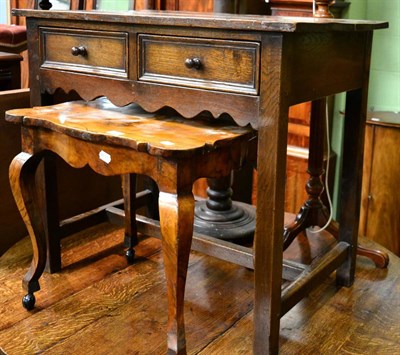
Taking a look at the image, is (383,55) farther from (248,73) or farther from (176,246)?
(176,246)

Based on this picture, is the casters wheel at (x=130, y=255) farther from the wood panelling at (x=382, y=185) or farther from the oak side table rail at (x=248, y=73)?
the wood panelling at (x=382, y=185)

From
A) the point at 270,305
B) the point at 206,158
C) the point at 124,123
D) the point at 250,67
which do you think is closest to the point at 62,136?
the point at 124,123

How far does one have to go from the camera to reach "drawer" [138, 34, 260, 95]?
1.27 meters

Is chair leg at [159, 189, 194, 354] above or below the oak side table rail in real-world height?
below

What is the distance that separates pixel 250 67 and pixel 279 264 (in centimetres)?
42

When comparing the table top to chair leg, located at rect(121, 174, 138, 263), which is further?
chair leg, located at rect(121, 174, 138, 263)

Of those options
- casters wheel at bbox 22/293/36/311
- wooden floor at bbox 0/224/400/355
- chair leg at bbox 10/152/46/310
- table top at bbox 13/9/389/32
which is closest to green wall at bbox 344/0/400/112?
wooden floor at bbox 0/224/400/355

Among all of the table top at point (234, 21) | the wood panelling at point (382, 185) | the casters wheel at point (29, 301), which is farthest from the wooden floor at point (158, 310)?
the table top at point (234, 21)

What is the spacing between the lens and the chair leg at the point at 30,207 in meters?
1.55

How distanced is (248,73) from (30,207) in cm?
68

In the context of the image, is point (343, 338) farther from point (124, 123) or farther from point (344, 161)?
point (124, 123)

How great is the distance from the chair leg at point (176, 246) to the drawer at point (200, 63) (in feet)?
0.82

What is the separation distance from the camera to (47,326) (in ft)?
5.06

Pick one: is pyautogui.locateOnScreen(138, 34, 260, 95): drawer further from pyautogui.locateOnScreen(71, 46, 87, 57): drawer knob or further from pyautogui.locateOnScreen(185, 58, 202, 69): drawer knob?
pyautogui.locateOnScreen(71, 46, 87, 57): drawer knob
